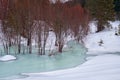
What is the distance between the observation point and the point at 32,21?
25.8 metres

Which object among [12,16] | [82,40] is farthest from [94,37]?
[12,16]

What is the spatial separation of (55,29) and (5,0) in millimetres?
5525

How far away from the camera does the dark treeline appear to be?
84.3 feet

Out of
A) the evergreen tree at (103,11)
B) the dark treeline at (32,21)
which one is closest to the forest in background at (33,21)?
the dark treeline at (32,21)

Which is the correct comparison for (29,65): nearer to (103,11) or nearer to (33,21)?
(33,21)

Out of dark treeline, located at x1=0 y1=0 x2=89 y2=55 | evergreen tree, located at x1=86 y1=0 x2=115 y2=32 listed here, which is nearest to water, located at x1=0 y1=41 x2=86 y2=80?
dark treeline, located at x1=0 y1=0 x2=89 y2=55

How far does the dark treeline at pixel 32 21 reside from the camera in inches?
1012

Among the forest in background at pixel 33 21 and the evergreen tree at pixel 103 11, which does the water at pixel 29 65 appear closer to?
the forest in background at pixel 33 21

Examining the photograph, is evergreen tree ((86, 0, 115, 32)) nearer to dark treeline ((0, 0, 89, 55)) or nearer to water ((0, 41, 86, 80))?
dark treeline ((0, 0, 89, 55))

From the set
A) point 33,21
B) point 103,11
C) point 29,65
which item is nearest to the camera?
point 29,65

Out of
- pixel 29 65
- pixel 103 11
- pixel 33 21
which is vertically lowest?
pixel 29 65

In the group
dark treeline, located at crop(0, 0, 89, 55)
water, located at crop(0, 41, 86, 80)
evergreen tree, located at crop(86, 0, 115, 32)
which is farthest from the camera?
evergreen tree, located at crop(86, 0, 115, 32)

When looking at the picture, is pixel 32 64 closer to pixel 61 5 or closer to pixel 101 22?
pixel 61 5

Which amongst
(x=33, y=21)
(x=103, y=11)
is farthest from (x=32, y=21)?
(x=103, y=11)
